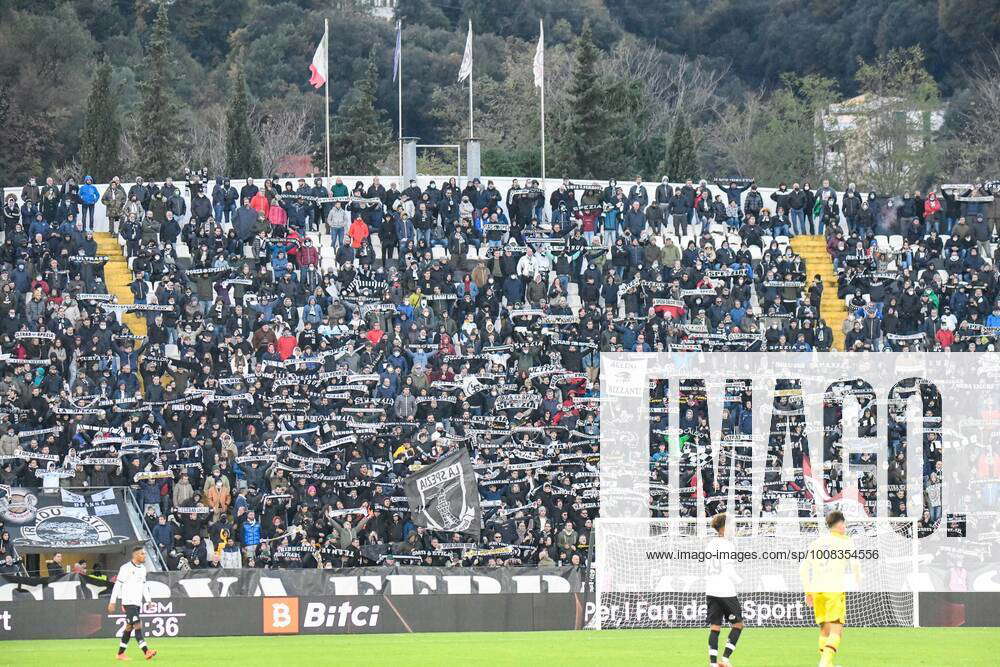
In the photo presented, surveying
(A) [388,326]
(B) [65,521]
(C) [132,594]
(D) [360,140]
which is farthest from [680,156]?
(C) [132,594]

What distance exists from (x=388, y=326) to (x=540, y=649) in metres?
15.7

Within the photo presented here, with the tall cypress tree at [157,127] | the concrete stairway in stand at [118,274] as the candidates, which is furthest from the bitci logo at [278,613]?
the tall cypress tree at [157,127]

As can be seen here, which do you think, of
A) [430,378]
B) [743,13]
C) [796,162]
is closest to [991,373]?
[430,378]

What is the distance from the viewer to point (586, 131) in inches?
2675

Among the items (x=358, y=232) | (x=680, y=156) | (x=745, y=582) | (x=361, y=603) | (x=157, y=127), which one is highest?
(x=157, y=127)

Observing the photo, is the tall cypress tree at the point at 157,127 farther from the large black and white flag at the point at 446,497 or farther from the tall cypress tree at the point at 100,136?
the large black and white flag at the point at 446,497

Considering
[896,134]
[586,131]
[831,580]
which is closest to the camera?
[831,580]

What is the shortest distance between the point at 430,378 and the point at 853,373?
10.0m

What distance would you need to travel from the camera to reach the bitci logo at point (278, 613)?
29.3m

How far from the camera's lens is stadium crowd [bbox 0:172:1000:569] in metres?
34.3

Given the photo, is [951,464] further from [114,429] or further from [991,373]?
[114,429]

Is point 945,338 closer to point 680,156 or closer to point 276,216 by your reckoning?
point 276,216

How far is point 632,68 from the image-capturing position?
91.3 metres

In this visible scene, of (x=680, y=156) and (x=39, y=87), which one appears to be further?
(x=39, y=87)
